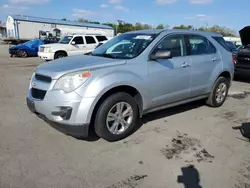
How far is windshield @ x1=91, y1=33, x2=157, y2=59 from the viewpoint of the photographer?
4.14 meters

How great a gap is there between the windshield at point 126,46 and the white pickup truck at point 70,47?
988 centimetres

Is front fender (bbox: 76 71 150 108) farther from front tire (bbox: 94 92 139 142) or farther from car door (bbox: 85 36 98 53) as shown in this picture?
car door (bbox: 85 36 98 53)

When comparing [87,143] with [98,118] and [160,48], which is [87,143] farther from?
[160,48]

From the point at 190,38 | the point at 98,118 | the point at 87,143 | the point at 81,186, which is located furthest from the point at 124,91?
the point at 190,38

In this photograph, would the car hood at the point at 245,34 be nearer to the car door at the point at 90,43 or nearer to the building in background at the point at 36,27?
the car door at the point at 90,43

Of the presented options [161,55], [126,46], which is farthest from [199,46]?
[126,46]

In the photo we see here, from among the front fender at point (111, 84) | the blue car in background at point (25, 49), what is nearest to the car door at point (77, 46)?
the blue car in background at point (25, 49)

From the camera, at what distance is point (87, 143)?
375 centimetres

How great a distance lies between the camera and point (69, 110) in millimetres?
3350

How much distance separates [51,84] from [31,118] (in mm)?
1611

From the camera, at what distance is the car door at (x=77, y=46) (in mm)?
14477

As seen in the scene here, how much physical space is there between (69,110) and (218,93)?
3.75 meters

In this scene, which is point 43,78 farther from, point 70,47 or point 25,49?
point 25,49

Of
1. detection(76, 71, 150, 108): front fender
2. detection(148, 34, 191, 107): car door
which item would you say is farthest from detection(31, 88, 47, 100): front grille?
detection(148, 34, 191, 107): car door
